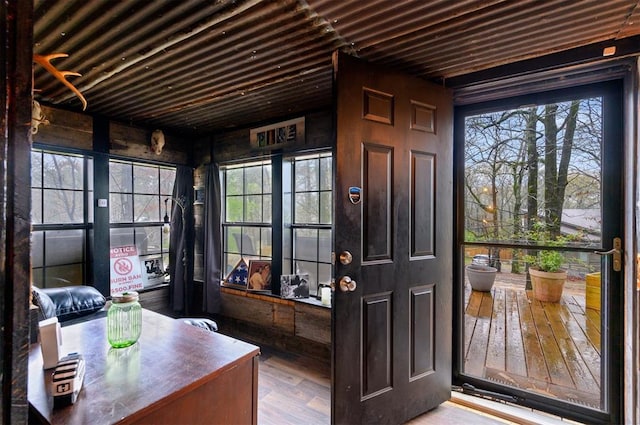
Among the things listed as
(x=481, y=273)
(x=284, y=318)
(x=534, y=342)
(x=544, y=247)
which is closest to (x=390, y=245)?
(x=481, y=273)

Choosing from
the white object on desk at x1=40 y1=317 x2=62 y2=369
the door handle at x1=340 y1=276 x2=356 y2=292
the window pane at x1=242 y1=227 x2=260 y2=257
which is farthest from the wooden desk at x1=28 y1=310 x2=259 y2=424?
the window pane at x1=242 y1=227 x2=260 y2=257

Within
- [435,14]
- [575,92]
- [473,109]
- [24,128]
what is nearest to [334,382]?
[24,128]

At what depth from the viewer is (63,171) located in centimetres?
307

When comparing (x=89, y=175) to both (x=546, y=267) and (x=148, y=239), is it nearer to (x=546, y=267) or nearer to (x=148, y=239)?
(x=148, y=239)

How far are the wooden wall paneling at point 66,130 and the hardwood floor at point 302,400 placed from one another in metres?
2.87

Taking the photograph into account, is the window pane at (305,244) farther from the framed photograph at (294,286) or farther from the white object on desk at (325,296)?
the white object on desk at (325,296)

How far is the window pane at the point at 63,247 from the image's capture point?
2961mm

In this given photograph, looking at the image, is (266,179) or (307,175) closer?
(307,175)

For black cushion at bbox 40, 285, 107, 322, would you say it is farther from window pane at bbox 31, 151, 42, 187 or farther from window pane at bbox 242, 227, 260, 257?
window pane at bbox 242, 227, 260, 257

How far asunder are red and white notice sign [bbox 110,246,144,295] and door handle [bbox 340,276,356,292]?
114 inches

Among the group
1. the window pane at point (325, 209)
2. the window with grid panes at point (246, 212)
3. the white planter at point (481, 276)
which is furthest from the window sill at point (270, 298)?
the white planter at point (481, 276)

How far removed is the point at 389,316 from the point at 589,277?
141 centimetres

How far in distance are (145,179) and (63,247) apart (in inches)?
43.4

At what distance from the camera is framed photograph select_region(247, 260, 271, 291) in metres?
3.42
